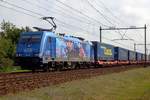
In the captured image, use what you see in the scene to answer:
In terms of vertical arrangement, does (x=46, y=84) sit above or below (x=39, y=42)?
below

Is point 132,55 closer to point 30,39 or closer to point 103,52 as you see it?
point 103,52

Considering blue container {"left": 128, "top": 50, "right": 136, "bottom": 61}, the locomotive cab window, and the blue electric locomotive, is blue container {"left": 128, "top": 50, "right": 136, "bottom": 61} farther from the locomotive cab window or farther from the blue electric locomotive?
the locomotive cab window

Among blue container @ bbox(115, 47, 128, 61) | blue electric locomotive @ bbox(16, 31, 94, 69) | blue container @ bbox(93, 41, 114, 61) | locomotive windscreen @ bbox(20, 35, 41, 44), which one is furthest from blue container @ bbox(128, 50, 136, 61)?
locomotive windscreen @ bbox(20, 35, 41, 44)

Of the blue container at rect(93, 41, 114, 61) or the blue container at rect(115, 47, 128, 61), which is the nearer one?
the blue container at rect(93, 41, 114, 61)

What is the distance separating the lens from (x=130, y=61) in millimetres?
76188

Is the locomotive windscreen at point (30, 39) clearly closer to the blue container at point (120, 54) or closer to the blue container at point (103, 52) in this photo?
the blue container at point (103, 52)

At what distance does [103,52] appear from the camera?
54.1 meters

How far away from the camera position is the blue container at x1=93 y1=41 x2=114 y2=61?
165 ft

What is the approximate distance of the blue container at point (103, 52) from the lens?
1976 inches

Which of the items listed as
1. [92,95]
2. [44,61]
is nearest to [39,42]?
[44,61]

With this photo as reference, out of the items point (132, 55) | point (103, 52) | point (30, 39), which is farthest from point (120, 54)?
point (30, 39)

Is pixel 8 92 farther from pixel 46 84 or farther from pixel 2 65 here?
pixel 2 65

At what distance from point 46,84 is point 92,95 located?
2948 millimetres

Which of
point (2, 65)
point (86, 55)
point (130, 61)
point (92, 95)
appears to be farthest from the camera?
point (130, 61)
